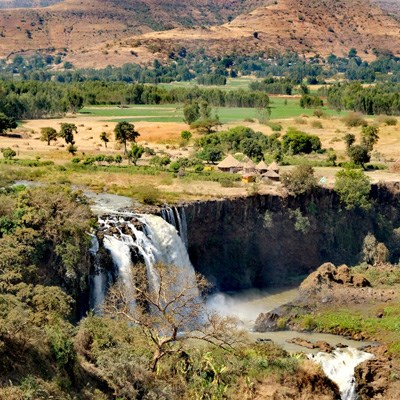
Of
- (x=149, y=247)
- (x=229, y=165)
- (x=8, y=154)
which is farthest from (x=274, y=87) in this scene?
(x=149, y=247)

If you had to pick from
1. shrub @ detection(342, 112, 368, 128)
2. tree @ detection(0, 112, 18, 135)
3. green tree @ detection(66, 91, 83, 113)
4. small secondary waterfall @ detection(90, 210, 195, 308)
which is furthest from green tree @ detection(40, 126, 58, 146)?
shrub @ detection(342, 112, 368, 128)

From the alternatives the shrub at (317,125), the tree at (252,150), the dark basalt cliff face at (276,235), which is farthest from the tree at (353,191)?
the shrub at (317,125)

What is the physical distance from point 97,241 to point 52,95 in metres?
73.7

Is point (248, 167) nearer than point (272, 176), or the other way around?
point (272, 176)

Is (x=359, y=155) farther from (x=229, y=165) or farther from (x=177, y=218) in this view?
(x=177, y=218)

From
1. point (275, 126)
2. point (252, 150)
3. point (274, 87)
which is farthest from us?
point (274, 87)

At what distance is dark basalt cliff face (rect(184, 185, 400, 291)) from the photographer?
52.5 meters

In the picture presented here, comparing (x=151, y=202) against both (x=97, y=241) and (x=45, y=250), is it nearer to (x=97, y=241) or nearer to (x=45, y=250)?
(x=97, y=241)

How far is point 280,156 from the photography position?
7525 cm

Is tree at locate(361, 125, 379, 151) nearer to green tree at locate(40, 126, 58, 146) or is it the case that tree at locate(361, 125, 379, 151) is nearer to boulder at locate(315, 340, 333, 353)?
green tree at locate(40, 126, 58, 146)

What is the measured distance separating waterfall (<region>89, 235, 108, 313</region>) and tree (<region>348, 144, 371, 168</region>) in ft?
121

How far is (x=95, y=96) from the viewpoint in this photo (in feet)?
425

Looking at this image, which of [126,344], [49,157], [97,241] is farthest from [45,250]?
[49,157]

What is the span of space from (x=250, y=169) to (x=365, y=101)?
5985 centimetres
